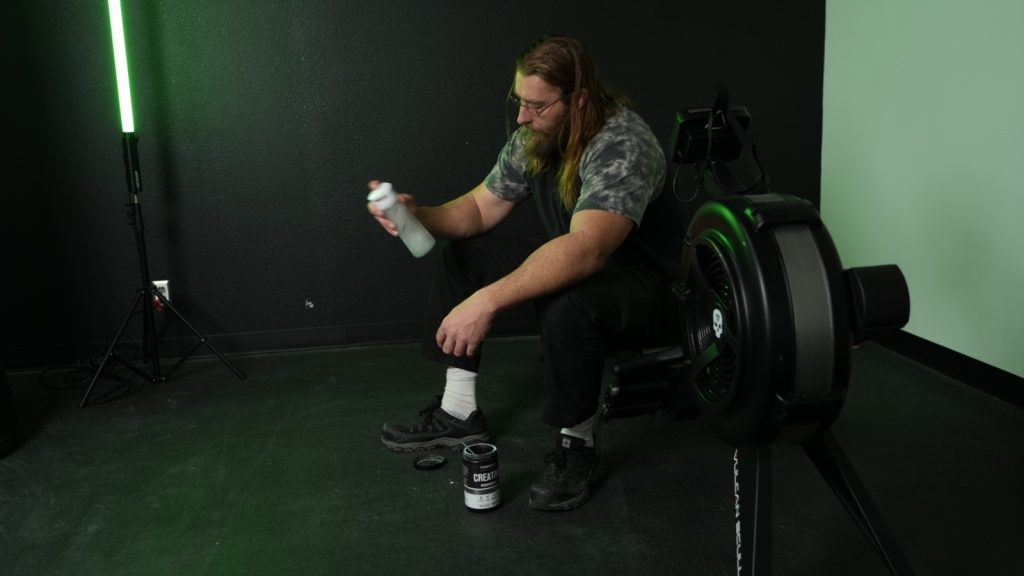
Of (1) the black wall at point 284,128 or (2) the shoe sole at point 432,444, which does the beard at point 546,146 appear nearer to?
(2) the shoe sole at point 432,444

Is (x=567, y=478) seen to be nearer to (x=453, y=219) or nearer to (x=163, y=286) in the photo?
(x=453, y=219)

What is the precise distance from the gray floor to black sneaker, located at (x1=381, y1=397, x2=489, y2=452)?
0.18 feet

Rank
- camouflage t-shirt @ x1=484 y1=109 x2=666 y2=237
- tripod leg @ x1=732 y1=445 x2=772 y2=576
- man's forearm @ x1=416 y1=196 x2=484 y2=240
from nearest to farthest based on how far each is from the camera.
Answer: tripod leg @ x1=732 y1=445 x2=772 y2=576, camouflage t-shirt @ x1=484 y1=109 x2=666 y2=237, man's forearm @ x1=416 y1=196 x2=484 y2=240

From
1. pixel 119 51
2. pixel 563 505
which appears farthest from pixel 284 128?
pixel 563 505

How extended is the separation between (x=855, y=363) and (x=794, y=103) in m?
1.08

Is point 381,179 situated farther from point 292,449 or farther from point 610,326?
point 610,326

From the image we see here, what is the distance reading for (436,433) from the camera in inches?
81.5

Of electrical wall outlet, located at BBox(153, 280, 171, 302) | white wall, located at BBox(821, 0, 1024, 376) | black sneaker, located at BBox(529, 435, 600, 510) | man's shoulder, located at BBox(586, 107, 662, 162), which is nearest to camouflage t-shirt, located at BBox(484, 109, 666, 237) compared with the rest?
man's shoulder, located at BBox(586, 107, 662, 162)

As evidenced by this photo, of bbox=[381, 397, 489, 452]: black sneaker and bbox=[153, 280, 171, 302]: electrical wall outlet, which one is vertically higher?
bbox=[153, 280, 171, 302]: electrical wall outlet

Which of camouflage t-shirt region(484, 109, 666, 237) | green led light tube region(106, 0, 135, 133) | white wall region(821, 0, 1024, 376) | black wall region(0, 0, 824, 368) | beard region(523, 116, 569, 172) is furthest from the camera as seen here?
black wall region(0, 0, 824, 368)

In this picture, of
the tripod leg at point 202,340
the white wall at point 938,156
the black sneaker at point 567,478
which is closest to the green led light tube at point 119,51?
the tripod leg at point 202,340

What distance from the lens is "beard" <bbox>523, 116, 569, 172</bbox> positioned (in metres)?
1.87

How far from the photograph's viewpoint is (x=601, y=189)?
1.70 meters

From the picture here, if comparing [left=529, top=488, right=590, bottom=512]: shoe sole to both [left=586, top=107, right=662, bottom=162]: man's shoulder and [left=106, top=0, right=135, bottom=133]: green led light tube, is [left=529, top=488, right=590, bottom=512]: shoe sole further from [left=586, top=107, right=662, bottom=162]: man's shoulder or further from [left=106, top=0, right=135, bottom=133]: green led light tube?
[left=106, top=0, right=135, bottom=133]: green led light tube
